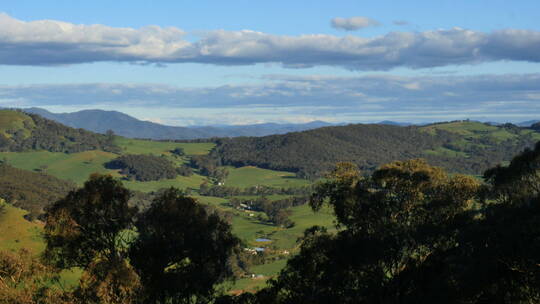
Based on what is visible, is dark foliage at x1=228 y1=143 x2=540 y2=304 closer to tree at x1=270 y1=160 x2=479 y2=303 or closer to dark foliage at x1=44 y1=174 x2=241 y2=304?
tree at x1=270 y1=160 x2=479 y2=303

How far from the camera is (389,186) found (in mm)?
41375

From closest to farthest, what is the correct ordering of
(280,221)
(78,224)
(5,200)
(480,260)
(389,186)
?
(480,260)
(78,224)
(389,186)
(5,200)
(280,221)

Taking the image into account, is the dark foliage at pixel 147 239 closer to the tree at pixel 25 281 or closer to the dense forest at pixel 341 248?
the dense forest at pixel 341 248

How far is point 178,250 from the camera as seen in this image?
32.6 metres

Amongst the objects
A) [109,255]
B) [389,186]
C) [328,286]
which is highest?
[389,186]

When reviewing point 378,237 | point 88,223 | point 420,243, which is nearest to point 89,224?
point 88,223

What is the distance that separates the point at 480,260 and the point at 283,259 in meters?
110

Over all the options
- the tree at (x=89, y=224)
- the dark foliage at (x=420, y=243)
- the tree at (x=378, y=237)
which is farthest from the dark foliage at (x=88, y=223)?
the tree at (x=378, y=237)

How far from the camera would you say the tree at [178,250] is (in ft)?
105

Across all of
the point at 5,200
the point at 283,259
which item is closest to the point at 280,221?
the point at 283,259

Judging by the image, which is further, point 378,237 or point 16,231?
point 16,231

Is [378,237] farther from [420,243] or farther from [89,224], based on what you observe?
[89,224]

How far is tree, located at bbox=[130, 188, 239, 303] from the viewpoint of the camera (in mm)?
32094

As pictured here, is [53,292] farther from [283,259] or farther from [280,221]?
[280,221]
